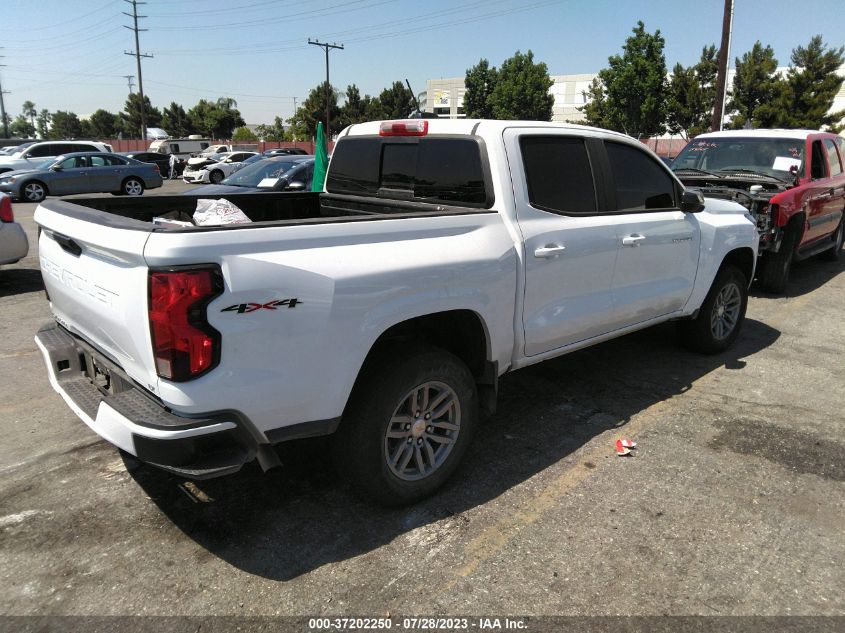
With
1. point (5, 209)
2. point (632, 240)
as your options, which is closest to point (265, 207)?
point (632, 240)

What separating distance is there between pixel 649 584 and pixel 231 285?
7.07 feet

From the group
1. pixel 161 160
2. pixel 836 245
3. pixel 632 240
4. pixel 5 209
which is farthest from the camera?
pixel 161 160

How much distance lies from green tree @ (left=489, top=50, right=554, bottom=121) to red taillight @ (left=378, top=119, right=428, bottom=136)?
63.9 metres

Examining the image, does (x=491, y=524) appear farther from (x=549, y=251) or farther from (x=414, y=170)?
(x=414, y=170)

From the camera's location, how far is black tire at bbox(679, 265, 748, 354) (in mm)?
5320

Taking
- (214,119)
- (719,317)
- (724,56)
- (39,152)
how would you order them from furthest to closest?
(214,119) < (39,152) < (724,56) < (719,317)

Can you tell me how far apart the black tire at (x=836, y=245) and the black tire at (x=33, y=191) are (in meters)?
20.3

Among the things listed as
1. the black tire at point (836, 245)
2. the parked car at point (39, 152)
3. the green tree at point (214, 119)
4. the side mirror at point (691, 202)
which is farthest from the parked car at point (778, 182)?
the green tree at point (214, 119)

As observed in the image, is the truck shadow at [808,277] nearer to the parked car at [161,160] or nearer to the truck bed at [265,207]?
the truck bed at [265,207]

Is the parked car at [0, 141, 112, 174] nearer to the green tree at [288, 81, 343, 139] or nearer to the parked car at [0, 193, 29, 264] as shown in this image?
the parked car at [0, 193, 29, 264]

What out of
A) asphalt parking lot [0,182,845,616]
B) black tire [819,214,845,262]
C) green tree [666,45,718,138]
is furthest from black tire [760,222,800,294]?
green tree [666,45,718,138]

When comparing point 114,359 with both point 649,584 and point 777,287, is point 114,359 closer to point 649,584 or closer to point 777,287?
point 649,584

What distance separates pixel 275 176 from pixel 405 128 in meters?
8.43

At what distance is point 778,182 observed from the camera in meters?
7.85
